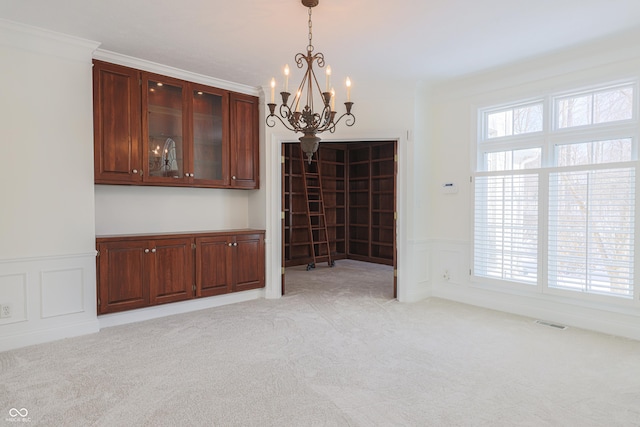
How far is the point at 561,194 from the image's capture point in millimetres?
3652

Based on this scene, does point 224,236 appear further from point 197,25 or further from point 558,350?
point 558,350

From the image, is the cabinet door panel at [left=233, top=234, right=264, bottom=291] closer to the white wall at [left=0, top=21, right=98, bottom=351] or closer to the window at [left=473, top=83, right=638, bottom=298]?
the white wall at [left=0, top=21, right=98, bottom=351]

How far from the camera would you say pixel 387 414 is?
6.85 ft

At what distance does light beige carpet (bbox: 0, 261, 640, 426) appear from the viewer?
2.09 metres

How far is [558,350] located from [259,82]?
4099 millimetres

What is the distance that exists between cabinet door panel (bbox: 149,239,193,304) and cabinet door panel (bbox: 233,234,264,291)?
1.91 ft

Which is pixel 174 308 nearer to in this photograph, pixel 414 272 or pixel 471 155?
pixel 414 272

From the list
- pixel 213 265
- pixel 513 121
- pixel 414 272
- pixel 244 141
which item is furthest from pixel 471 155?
pixel 213 265

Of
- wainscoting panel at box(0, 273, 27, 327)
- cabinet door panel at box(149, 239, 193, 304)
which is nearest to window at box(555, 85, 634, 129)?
cabinet door panel at box(149, 239, 193, 304)

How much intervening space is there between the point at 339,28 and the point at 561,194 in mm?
2732

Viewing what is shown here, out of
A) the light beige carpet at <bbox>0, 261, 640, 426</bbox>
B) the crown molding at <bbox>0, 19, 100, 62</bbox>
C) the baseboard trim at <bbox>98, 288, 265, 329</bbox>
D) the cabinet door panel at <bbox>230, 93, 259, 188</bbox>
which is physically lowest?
the light beige carpet at <bbox>0, 261, 640, 426</bbox>

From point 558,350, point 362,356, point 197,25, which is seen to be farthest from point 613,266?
point 197,25

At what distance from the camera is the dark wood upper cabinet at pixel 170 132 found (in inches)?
140

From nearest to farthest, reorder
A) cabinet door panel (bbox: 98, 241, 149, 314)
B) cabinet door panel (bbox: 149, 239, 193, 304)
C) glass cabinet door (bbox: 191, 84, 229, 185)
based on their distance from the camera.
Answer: cabinet door panel (bbox: 98, 241, 149, 314), cabinet door panel (bbox: 149, 239, 193, 304), glass cabinet door (bbox: 191, 84, 229, 185)
